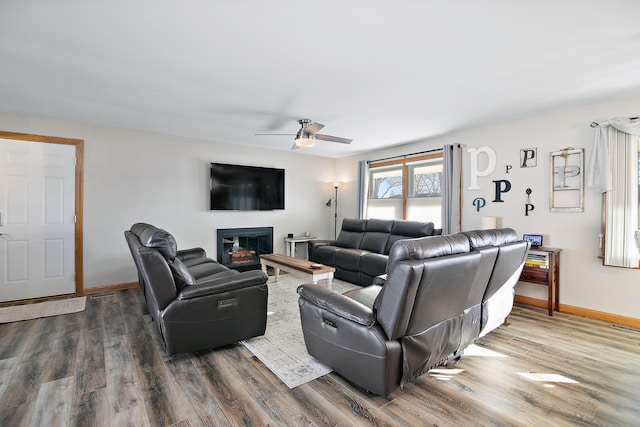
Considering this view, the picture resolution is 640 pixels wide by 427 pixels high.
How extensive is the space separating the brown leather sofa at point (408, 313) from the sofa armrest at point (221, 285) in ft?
1.80

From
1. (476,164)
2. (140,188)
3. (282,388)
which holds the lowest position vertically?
(282,388)

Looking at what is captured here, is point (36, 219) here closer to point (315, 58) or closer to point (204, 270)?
point (204, 270)

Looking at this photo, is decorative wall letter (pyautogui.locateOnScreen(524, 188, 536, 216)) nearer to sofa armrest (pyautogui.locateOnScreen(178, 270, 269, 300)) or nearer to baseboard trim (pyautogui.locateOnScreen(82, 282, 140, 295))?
sofa armrest (pyautogui.locateOnScreen(178, 270, 269, 300))

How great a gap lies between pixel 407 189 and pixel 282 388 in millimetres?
4420

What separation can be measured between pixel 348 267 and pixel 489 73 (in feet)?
10.7

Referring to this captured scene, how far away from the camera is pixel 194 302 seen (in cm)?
243

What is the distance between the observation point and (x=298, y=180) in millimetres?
6551

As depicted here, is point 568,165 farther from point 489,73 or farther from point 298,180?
point 298,180

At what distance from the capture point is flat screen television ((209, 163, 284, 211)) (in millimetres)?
5381

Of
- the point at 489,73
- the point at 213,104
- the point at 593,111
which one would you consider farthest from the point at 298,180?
the point at 593,111

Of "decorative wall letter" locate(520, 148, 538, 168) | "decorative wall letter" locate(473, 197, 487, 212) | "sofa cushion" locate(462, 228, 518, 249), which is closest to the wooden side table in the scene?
"decorative wall letter" locate(473, 197, 487, 212)

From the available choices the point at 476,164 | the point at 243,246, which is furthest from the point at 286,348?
the point at 476,164

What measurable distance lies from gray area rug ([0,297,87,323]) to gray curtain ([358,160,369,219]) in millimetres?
4879

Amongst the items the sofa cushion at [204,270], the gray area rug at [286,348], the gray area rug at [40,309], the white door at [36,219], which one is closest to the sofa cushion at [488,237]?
the gray area rug at [286,348]
